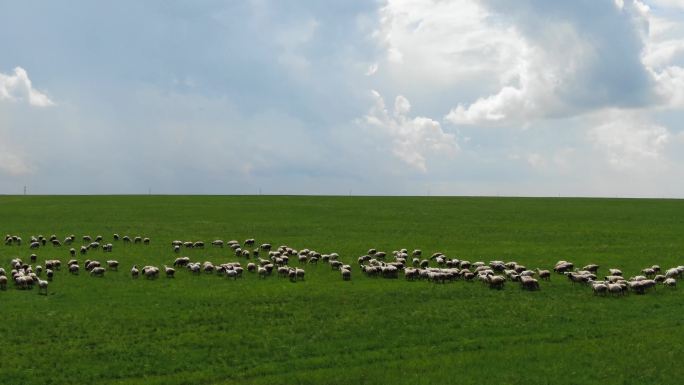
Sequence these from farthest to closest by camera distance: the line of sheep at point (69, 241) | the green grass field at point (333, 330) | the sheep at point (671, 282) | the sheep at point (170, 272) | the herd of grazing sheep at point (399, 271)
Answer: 1. the line of sheep at point (69, 241)
2. the sheep at point (170, 272)
3. the sheep at point (671, 282)
4. the herd of grazing sheep at point (399, 271)
5. the green grass field at point (333, 330)

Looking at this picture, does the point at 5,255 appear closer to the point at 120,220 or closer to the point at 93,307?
the point at 93,307

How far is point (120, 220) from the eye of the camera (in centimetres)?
6600

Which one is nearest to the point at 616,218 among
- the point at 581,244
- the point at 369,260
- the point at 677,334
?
the point at 581,244

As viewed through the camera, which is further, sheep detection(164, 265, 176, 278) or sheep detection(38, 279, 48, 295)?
sheep detection(164, 265, 176, 278)

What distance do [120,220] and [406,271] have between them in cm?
4430

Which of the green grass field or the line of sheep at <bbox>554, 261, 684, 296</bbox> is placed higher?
the line of sheep at <bbox>554, 261, 684, 296</bbox>

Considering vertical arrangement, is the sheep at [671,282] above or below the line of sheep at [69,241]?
above

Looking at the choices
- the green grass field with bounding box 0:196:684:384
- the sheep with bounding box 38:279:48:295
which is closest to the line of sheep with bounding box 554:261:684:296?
the green grass field with bounding box 0:196:684:384

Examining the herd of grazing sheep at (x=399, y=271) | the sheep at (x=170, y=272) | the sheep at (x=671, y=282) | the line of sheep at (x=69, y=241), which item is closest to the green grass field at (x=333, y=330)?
the sheep at (x=170, y=272)

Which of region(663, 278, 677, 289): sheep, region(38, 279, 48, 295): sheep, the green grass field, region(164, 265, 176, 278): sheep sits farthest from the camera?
region(164, 265, 176, 278): sheep

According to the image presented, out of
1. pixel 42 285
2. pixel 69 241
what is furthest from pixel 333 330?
pixel 69 241

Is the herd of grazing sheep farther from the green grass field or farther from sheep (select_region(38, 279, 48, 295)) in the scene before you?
the green grass field

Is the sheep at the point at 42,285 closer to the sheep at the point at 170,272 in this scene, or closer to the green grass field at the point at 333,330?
the green grass field at the point at 333,330

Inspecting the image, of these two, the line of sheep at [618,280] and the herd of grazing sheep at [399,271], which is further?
the herd of grazing sheep at [399,271]
